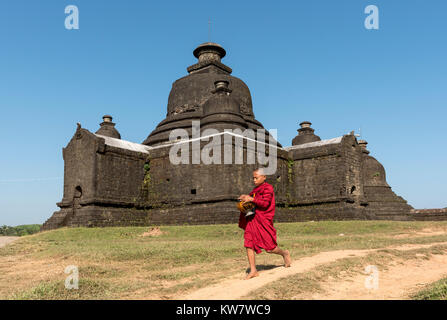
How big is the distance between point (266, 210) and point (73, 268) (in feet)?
15.6

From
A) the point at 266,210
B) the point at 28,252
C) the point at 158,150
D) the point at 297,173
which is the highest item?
the point at 158,150

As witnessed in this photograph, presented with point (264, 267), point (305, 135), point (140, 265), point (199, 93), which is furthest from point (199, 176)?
point (264, 267)

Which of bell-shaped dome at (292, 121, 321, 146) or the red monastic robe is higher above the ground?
bell-shaped dome at (292, 121, 321, 146)

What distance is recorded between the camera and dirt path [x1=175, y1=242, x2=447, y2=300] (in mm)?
5277

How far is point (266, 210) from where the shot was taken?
21.6 ft

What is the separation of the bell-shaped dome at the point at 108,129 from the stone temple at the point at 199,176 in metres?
4.78

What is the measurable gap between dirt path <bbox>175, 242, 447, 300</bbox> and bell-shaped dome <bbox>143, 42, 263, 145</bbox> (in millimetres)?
17511

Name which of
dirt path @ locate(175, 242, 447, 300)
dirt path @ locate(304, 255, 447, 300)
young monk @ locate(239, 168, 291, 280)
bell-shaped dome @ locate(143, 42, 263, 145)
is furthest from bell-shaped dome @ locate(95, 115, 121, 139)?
dirt path @ locate(304, 255, 447, 300)

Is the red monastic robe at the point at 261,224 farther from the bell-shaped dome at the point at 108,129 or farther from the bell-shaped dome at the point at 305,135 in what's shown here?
the bell-shaped dome at the point at 108,129

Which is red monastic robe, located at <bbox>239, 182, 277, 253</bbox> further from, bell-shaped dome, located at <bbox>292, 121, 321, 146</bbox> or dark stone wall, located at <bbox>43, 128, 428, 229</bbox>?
bell-shaped dome, located at <bbox>292, 121, 321, 146</bbox>
